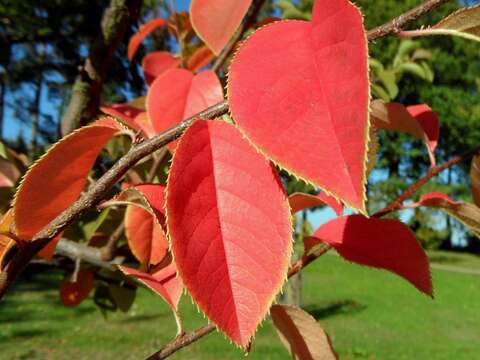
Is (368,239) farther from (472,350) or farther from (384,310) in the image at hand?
(384,310)

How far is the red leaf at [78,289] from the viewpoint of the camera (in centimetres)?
89

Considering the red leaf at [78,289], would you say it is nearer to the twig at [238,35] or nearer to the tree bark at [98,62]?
the tree bark at [98,62]

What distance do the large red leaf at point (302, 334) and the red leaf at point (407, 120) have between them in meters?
0.16

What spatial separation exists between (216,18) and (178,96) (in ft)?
0.24

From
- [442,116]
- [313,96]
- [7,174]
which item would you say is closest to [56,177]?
[313,96]

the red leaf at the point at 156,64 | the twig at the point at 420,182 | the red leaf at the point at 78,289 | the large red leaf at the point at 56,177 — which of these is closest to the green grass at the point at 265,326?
the red leaf at the point at 78,289

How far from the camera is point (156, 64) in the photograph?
32.5 inches

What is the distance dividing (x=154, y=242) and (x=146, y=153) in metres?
0.28

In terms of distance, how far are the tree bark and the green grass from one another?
3.99 m

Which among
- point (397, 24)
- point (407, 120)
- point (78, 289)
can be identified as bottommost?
point (78, 289)

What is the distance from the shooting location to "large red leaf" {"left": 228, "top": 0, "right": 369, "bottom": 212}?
19cm

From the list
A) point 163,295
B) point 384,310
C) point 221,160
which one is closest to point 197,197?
point 221,160

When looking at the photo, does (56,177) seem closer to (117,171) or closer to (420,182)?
(117,171)

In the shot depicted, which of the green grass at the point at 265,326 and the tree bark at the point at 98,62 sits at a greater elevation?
the tree bark at the point at 98,62
